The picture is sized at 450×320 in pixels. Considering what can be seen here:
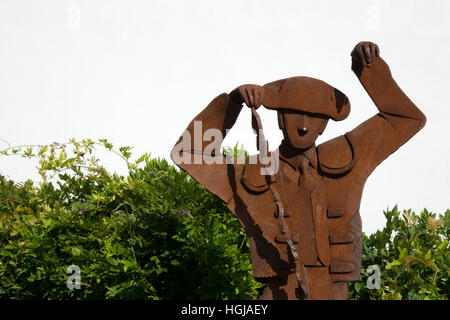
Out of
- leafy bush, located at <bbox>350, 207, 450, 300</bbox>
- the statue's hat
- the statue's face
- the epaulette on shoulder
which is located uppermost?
the statue's hat

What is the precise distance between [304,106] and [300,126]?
4.4 inches

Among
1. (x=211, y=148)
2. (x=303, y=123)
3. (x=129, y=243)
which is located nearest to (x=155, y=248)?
(x=129, y=243)

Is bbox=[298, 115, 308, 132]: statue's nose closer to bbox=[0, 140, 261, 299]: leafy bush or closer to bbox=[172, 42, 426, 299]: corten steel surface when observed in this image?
bbox=[172, 42, 426, 299]: corten steel surface

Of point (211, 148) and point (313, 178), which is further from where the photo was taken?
point (211, 148)

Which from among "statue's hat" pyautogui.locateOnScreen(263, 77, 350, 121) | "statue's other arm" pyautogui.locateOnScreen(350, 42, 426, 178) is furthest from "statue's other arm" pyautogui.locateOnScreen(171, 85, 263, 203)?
"statue's other arm" pyautogui.locateOnScreen(350, 42, 426, 178)

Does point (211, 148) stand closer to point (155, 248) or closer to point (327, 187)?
point (327, 187)

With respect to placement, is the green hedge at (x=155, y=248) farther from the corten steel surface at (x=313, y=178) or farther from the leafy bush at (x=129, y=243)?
the corten steel surface at (x=313, y=178)

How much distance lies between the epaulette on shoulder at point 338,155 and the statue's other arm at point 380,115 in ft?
0.14

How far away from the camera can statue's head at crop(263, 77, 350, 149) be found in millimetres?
3154

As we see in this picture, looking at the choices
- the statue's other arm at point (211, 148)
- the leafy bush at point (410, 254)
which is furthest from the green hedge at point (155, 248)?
the statue's other arm at point (211, 148)

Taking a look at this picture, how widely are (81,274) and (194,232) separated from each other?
39.2 inches

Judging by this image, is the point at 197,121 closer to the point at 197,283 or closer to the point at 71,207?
the point at 197,283

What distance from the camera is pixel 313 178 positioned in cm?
320

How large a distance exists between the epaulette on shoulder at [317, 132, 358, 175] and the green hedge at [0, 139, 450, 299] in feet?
4.13
